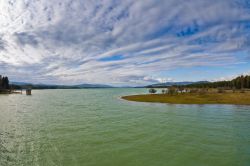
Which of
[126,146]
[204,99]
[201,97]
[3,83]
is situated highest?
[3,83]

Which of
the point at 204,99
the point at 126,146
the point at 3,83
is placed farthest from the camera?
the point at 3,83

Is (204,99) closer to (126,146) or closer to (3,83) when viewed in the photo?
(126,146)

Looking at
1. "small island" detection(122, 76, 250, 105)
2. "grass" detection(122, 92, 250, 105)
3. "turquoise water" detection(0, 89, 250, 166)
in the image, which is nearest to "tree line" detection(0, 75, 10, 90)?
"small island" detection(122, 76, 250, 105)

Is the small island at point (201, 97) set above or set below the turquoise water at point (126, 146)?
above

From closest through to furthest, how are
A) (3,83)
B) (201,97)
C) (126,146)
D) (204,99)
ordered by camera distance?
1. (126,146)
2. (204,99)
3. (201,97)
4. (3,83)

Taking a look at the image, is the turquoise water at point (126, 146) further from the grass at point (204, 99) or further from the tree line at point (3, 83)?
the tree line at point (3, 83)

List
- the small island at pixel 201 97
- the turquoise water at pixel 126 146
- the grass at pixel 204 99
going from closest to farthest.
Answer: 1. the turquoise water at pixel 126 146
2. the grass at pixel 204 99
3. the small island at pixel 201 97

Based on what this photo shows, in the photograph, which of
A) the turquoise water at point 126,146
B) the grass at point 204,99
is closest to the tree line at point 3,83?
the grass at point 204,99

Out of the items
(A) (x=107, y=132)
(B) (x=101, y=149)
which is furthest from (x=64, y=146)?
(A) (x=107, y=132)

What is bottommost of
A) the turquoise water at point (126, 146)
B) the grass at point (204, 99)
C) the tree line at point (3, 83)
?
the turquoise water at point (126, 146)

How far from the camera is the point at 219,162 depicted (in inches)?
517

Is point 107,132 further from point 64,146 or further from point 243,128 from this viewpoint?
point 243,128

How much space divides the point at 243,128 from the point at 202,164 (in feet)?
43.4

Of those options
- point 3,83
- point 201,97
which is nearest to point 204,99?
point 201,97
